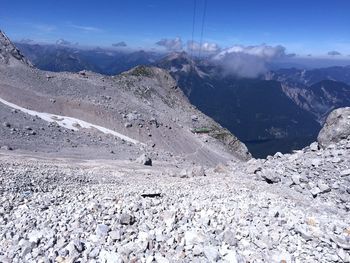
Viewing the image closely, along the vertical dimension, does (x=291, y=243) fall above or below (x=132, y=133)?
above

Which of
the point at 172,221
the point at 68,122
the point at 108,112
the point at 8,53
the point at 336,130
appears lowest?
the point at 68,122

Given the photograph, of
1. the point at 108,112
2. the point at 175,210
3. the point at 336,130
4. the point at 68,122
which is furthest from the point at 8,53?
the point at 175,210

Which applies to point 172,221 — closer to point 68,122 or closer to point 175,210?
point 175,210

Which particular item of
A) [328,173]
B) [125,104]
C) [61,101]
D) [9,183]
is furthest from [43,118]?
[328,173]

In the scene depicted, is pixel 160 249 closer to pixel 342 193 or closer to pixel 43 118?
pixel 342 193

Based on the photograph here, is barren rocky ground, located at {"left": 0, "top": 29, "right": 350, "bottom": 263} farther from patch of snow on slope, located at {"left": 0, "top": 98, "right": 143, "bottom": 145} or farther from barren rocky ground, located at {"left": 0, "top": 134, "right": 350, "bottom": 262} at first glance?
patch of snow on slope, located at {"left": 0, "top": 98, "right": 143, "bottom": 145}

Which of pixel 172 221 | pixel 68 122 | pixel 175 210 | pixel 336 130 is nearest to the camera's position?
pixel 172 221

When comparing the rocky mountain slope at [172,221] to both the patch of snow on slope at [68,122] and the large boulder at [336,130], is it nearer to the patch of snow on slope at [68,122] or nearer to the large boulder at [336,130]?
the large boulder at [336,130]

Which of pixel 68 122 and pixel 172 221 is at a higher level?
pixel 172 221
